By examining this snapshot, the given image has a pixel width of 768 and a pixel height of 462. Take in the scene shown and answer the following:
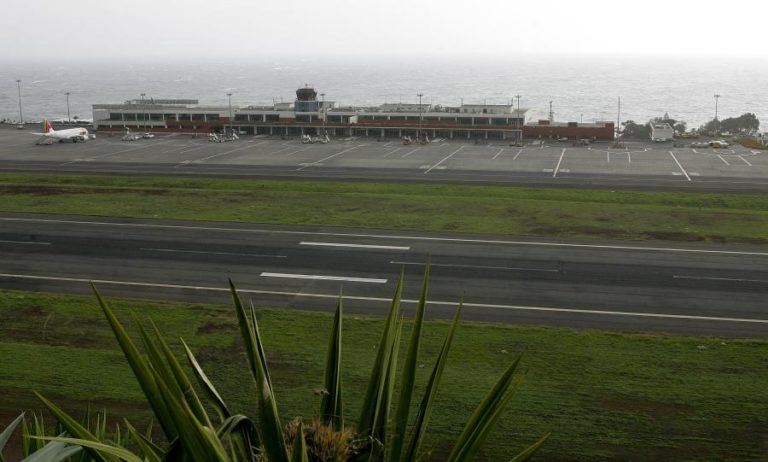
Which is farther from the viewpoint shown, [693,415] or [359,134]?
[359,134]

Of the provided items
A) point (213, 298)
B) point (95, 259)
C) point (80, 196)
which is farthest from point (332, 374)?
point (80, 196)

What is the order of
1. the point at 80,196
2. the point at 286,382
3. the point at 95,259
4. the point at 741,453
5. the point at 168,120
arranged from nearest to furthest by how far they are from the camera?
1. the point at 741,453
2. the point at 286,382
3. the point at 95,259
4. the point at 80,196
5. the point at 168,120

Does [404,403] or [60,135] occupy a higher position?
[60,135]

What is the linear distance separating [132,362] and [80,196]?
189ft

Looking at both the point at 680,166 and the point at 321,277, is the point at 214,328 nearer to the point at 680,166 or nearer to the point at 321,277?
the point at 321,277

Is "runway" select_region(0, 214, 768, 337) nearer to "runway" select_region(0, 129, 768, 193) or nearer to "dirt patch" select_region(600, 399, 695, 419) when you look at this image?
"dirt patch" select_region(600, 399, 695, 419)

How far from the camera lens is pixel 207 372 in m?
26.4

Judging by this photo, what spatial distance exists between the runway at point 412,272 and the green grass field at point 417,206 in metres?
3.18

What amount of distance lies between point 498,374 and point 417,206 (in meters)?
30.0

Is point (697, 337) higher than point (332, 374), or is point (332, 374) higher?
point (332, 374)

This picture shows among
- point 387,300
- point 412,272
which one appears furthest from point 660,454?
point 412,272

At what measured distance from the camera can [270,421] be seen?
6598mm

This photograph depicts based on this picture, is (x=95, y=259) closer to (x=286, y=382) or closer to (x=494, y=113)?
(x=286, y=382)

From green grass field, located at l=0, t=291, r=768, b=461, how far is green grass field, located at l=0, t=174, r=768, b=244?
18.1 meters
